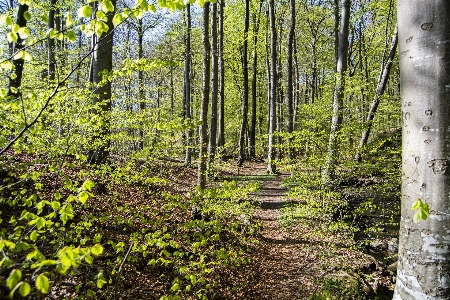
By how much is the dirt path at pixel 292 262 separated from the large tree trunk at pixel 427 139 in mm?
3705

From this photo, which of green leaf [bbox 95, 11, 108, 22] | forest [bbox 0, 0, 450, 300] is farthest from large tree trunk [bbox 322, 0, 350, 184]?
green leaf [bbox 95, 11, 108, 22]

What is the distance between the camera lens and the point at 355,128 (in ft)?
19.0

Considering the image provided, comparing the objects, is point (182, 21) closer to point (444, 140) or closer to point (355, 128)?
point (355, 128)

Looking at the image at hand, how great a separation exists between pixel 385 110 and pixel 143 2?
792 centimetres

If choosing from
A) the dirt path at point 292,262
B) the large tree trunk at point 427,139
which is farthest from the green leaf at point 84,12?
the dirt path at point 292,262

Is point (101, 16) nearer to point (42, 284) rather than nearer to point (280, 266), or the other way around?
point (42, 284)

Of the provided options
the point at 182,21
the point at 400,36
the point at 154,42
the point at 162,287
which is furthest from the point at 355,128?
the point at 154,42

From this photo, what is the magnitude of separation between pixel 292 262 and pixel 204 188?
260 centimetres

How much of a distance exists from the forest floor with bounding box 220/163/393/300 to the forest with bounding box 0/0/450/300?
0.04 meters

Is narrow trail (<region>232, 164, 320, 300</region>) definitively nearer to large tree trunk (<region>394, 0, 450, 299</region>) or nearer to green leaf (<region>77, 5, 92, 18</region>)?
large tree trunk (<region>394, 0, 450, 299</region>)

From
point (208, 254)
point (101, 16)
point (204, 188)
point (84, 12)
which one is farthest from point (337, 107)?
point (84, 12)

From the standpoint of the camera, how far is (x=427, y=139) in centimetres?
172

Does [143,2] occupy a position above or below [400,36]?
above

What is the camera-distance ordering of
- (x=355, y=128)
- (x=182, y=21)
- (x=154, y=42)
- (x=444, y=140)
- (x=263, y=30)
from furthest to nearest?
(x=154, y=42), (x=263, y=30), (x=182, y=21), (x=355, y=128), (x=444, y=140)
